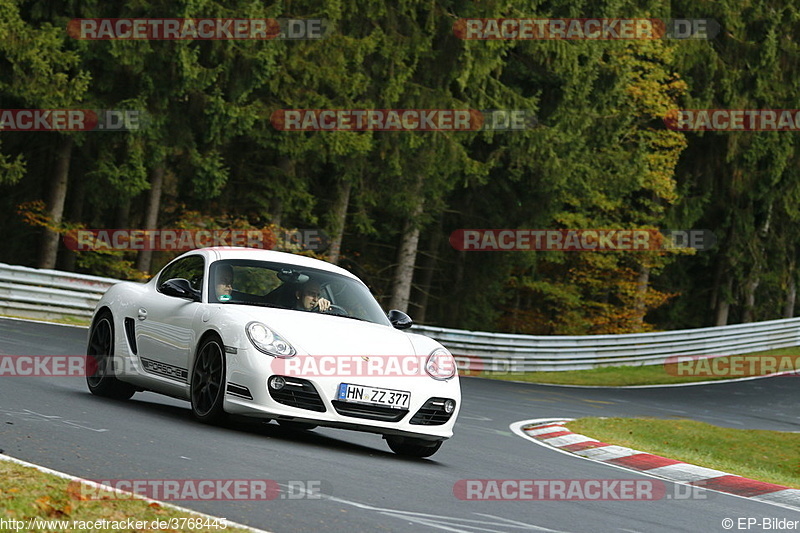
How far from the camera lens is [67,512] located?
19.4ft

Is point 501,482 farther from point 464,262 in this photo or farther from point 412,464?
point 464,262

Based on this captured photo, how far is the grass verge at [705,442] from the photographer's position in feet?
49.6

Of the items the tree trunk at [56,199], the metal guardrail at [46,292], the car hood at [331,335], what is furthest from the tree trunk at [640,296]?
the car hood at [331,335]

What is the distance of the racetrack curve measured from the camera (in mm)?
7121

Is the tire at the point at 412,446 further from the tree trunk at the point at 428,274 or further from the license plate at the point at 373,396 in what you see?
the tree trunk at the point at 428,274

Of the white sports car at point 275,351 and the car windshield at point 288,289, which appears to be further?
the car windshield at point 288,289

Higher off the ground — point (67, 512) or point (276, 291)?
point (276, 291)

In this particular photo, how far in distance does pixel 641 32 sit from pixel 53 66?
20.1 metres

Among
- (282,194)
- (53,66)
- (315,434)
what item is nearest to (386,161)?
(282,194)

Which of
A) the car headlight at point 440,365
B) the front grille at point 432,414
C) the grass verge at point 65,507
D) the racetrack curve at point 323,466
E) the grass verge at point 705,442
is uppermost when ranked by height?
the car headlight at point 440,365

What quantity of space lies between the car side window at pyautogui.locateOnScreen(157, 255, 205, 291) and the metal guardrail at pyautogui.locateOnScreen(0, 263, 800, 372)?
1120 cm

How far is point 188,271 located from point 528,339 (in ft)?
66.4

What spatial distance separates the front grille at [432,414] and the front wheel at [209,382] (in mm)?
1517

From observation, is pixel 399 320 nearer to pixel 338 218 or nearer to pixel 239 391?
pixel 239 391
